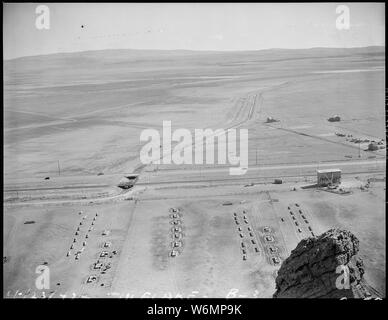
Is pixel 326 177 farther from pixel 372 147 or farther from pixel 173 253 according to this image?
pixel 173 253

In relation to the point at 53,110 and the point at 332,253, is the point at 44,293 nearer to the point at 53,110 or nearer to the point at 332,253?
the point at 332,253

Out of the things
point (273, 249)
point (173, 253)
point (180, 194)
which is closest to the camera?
point (173, 253)

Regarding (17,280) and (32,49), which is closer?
(17,280)

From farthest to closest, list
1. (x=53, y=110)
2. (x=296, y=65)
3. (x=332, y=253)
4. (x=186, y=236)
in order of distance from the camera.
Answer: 1. (x=296, y=65)
2. (x=53, y=110)
3. (x=186, y=236)
4. (x=332, y=253)

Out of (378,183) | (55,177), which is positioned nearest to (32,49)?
(55,177)

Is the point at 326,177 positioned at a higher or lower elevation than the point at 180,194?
higher

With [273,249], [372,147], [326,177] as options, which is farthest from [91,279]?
[372,147]
